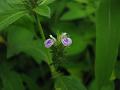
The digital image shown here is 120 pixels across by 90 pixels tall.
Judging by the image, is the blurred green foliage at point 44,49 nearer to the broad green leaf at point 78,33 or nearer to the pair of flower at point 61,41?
the broad green leaf at point 78,33

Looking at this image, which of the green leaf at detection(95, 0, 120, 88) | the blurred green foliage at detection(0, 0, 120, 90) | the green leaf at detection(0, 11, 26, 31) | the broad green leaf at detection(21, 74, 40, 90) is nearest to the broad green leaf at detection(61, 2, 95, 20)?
the blurred green foliage at detection(0, 0, 120, 90)

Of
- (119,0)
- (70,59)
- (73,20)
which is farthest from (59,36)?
(73,20)

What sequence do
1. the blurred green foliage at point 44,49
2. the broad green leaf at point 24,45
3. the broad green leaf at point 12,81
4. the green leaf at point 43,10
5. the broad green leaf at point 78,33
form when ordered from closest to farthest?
the green leaf at point 43,10 → the blurred green foliage at point 44,49 → the broad green leaf at point 12,81 → the broad green leaf at point 24,45 → the broad green leaf at point 78,33

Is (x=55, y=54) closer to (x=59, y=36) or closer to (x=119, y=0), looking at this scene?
(x=59, y=36)

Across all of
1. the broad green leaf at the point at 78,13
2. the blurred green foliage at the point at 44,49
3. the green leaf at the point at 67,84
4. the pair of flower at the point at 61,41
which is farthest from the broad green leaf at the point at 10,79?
the broad green leaf at the point at 78,13

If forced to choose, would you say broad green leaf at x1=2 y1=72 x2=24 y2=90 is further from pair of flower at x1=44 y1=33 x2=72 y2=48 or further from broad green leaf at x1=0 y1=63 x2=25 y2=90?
pair of flower at x1=44 y1=33 x2=72 y2=48

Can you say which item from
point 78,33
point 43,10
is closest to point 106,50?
point 43,10

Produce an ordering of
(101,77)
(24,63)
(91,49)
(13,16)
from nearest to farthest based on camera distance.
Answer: (13,16) < (101,77) < (24,63) < (91,49)

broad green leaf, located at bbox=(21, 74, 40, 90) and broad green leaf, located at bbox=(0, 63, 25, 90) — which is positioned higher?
broad green leaf, located at bbox=(0, 63, 25, 90)
